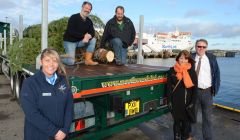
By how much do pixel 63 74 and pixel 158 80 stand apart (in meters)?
2.22

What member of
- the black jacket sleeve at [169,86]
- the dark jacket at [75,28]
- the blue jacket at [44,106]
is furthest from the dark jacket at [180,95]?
the blue jacket at [44,106]

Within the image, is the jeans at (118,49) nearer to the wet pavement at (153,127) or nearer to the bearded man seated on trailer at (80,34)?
the bearded man seated on trailer at (80,34)

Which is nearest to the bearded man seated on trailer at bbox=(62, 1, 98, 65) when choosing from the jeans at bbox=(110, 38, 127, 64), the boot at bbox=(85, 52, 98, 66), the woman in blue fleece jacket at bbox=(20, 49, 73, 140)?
the boot at bbox=(85, 52, 98, 66)

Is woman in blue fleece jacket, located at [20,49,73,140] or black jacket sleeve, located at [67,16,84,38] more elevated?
black jacket sleeve, located at [67,16,84,38]

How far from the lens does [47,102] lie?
2732 millimetres

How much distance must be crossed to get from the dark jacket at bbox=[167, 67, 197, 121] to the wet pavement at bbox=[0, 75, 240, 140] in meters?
0.93

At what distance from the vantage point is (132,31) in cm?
647

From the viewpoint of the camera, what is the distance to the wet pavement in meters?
5.42

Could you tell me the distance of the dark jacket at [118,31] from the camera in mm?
6246

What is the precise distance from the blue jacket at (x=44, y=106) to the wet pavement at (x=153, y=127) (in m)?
2.60

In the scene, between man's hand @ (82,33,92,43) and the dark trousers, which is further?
man's hand @ (82,33,92,43)

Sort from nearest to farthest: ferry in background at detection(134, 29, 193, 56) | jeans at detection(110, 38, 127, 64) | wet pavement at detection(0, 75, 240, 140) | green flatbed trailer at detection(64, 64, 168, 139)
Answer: green flatbed trailer at detection(64, 64, 168, 139)
wet pavement at detection(0, 75, 240, 140)
jeans at detection(110, 38, 127, 64)
ferry in background at detection(134, 29, 193, 56)

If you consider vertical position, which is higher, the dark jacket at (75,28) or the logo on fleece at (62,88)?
the dark jacket at (75,28)

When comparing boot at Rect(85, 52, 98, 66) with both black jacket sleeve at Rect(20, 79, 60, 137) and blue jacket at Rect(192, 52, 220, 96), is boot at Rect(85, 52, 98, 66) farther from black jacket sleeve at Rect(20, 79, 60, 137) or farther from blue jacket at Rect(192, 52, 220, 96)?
black jacket sleeve at Rect(20, 79, 60, 137)
